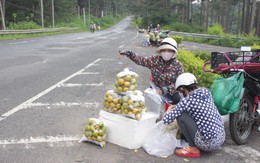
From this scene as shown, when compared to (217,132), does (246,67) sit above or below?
above

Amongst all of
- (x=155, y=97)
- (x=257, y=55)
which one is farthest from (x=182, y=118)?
(x=257, y=55)

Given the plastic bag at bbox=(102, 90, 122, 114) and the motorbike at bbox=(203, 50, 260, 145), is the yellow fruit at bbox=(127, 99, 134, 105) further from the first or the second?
the motorbike at bbox=(203, 50, 260, 145)

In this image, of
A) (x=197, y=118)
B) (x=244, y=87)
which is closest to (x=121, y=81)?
(x=197, y=118)

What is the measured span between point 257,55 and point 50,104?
12.8ft

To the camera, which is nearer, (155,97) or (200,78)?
(155,97)

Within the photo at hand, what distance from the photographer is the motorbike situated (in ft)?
14.1

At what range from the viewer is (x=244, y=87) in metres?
4.42

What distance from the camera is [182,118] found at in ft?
12.9

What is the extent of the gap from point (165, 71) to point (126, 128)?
1324 millimetres

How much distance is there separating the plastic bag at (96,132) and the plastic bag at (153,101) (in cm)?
88

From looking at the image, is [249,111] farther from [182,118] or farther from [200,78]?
[200,78]

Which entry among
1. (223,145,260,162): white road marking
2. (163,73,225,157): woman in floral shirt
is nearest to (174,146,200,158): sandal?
(163,73,225,157): woman in floral shirt

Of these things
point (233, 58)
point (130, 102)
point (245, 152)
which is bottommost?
point (245, 152)

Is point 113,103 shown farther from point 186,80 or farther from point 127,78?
point 186,80
